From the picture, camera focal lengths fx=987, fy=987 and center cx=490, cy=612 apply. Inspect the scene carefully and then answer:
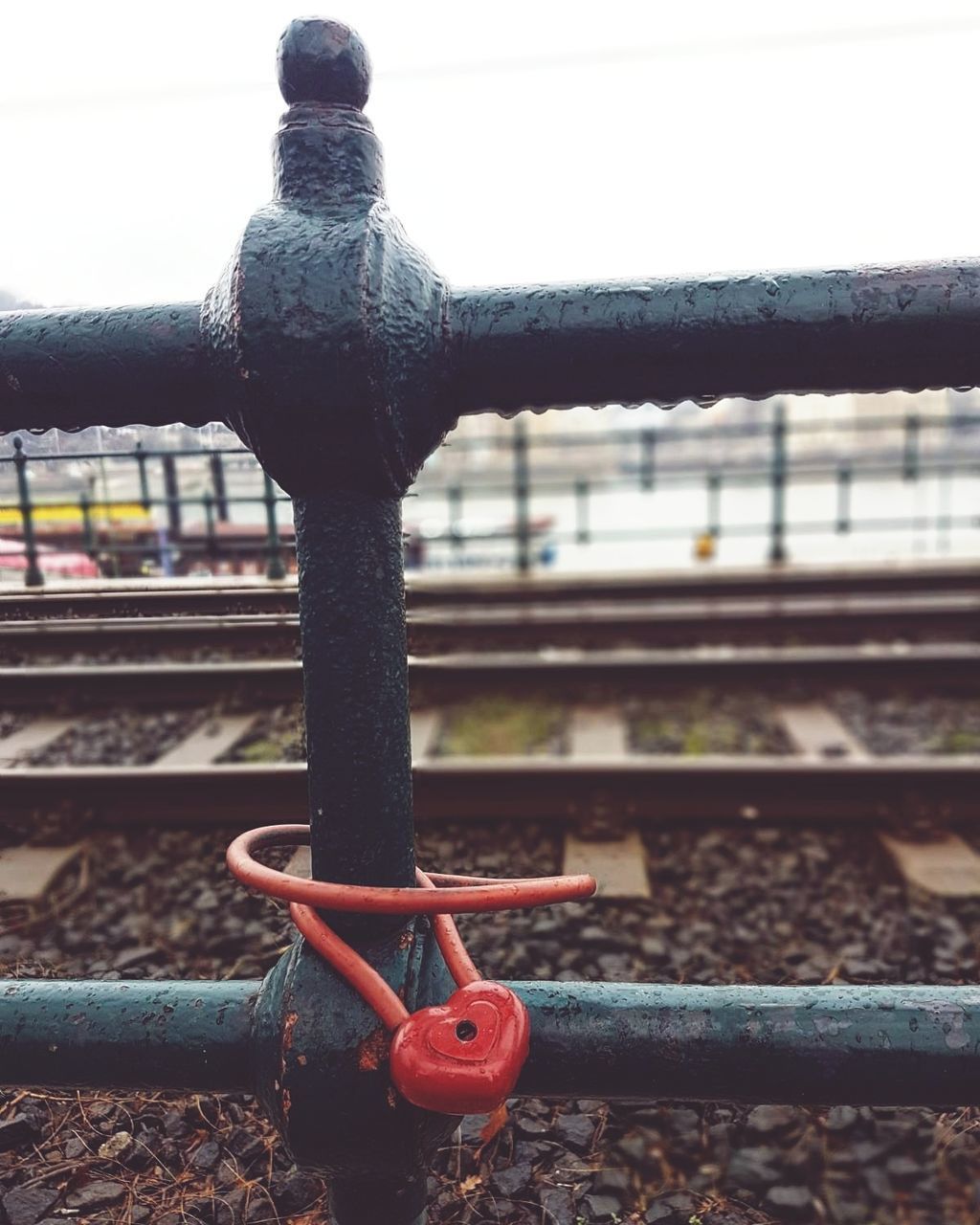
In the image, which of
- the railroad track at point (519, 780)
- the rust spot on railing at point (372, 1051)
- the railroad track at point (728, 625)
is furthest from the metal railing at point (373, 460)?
the railroad track at point (728, 625)

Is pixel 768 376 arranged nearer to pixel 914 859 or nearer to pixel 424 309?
pixel 424 309

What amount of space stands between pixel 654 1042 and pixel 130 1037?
1.51 feet

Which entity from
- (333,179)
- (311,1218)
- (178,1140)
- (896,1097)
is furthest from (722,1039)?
(178,1140)

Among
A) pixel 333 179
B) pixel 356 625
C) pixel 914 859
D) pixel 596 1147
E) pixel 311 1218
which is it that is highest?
pixel 333 179

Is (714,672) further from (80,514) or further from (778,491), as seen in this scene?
(80,514)

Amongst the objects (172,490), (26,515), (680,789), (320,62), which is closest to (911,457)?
(680,789)

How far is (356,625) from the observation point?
827 millimetres

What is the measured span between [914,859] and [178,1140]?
3.00 metres

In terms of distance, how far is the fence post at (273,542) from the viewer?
1.54 meters

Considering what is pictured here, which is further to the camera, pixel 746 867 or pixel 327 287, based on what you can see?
pixel 746 867

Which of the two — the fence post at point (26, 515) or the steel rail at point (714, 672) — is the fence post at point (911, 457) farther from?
the fence post at point (26, 515)

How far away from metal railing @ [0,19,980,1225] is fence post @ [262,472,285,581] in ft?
2.26

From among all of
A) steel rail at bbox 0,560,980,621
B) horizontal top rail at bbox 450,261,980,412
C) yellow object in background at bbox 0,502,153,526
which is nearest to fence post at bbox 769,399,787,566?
steel rail at bbox 0,560,980,621

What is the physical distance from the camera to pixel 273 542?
1.61 metres
